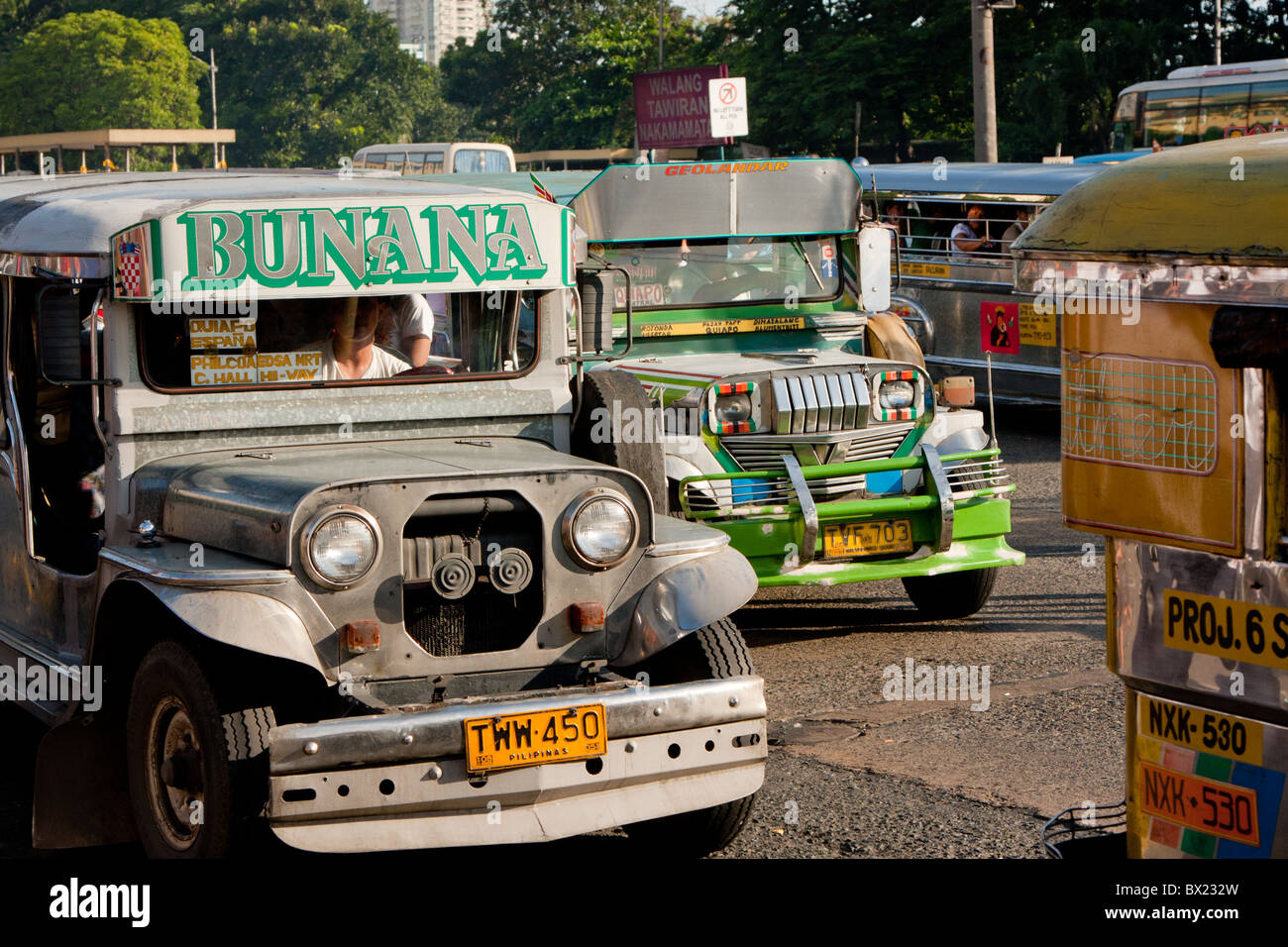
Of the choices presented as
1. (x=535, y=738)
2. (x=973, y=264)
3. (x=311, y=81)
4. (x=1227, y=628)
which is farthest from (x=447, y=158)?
(x=311, y=81)

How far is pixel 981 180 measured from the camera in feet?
53.9

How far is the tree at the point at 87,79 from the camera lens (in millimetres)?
82875

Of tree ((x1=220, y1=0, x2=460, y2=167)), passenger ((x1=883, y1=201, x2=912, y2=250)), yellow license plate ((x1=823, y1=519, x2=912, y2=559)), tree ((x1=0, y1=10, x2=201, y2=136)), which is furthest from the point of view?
tree ((x1=220, y1=0, x2=460, y2=167))

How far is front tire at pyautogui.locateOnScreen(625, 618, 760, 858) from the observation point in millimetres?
5215

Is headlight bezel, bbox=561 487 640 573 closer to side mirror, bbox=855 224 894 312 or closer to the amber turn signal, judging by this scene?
the amber turn signal

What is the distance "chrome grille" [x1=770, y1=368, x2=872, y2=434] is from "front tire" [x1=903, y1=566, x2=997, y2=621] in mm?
878

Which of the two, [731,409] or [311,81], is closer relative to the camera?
[731,409]

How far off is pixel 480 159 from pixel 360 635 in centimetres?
2702

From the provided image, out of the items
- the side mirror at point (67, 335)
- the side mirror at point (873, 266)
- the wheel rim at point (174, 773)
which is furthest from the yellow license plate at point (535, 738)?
the side mirror at point (873, 266)

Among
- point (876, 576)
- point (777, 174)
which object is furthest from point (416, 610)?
point (777, 174)

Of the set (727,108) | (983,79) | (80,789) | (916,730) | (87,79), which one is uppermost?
(87,79)

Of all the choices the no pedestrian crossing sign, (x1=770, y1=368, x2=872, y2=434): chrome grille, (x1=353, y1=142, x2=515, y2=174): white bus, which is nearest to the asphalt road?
(x1=770, y1=368, x2=872, y2=434): chrome grille

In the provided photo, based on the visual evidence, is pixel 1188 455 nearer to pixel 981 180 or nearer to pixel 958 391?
pixel 958 391
